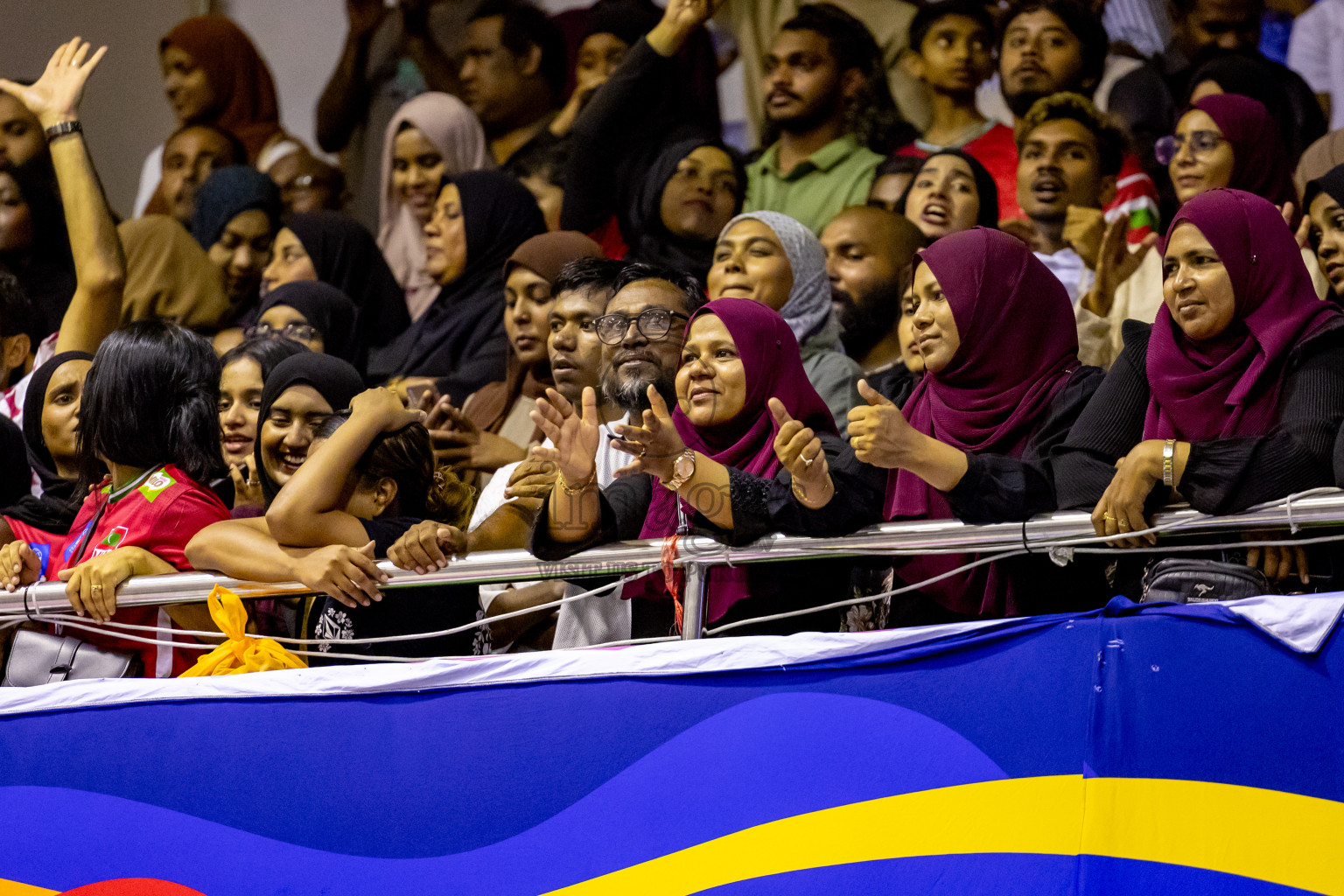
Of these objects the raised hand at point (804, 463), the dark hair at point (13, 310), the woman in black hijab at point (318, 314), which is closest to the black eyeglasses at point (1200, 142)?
the raised hand at point (804, 463)

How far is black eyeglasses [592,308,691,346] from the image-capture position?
346 centimetres

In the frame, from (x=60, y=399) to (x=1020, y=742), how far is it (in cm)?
275

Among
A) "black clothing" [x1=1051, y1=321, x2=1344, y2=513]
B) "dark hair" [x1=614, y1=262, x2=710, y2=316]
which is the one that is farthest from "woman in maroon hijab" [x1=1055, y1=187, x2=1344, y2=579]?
"dark hair" [x1=614, y1=262, x2=710, y2=316]

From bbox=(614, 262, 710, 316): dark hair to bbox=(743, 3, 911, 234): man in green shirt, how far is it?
157 cm

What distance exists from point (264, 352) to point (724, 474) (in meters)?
1.69

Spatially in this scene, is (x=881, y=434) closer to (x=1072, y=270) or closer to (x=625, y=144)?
(x=1072, y=270)

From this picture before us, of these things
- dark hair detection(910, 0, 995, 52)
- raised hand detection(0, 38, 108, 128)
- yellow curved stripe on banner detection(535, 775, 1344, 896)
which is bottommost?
yellow curved stripe on banner detection(535, 775, 1344, 896)

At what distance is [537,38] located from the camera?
20.9 ft

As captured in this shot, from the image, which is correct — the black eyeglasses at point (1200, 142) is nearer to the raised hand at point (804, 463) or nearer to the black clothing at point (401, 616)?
the raised hand at point (804, 463)

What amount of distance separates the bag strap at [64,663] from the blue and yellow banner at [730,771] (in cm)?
13

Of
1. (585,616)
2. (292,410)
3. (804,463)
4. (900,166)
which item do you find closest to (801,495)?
(804,463)

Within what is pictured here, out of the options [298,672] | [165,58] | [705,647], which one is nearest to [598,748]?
[705,647]

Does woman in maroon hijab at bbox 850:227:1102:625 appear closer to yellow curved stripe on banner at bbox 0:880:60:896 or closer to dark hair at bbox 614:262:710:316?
dark hair at bbox 614:262:710:316

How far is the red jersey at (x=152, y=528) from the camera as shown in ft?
10.9
